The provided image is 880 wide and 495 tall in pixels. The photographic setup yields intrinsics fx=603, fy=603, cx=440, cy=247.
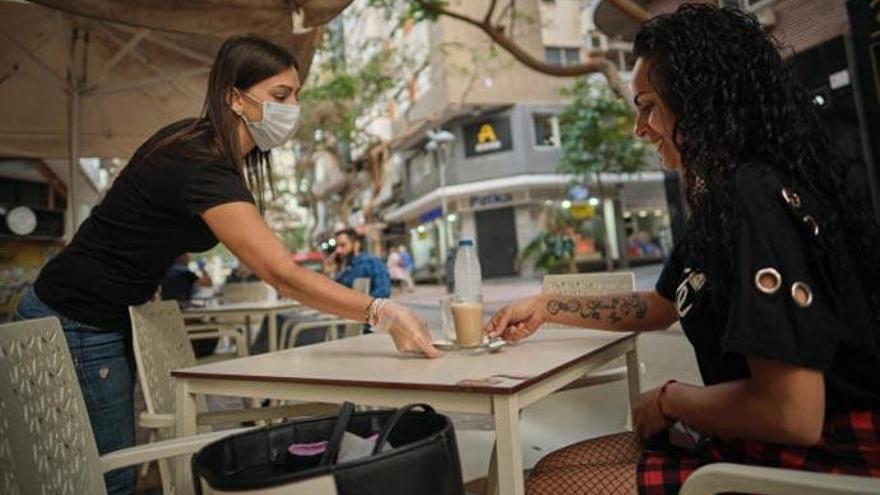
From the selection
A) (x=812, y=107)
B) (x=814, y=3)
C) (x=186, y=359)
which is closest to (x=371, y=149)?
(x=814, y=3)

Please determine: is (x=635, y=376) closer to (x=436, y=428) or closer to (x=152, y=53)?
(x=436, y=428)

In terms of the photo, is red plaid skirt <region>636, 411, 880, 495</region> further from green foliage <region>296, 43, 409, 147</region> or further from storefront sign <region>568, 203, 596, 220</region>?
storefront sign <region>568, 203, 596, 220</region>

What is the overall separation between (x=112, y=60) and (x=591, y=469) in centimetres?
413

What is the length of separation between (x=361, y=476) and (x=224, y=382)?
84 centimetres

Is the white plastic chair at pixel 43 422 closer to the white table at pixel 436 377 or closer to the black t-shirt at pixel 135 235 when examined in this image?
the white table at pixel 436 377

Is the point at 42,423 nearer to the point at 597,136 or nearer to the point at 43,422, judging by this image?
the point at 43,422

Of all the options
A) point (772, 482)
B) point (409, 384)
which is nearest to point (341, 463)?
point (409, 384)

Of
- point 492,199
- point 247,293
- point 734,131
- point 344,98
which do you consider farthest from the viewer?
point 492,199

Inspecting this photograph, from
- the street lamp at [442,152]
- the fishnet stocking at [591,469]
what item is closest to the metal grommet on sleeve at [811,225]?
the fishnet stocking at [591,469]

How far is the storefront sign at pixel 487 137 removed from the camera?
23.5m

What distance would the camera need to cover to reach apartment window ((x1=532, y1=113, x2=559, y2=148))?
23.5m

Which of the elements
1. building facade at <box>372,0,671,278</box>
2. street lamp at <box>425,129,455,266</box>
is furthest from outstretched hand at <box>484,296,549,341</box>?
building facade at <box>372,0,671,278</box>

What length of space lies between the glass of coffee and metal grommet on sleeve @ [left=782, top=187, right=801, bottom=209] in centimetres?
90

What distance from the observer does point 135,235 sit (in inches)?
72.2
